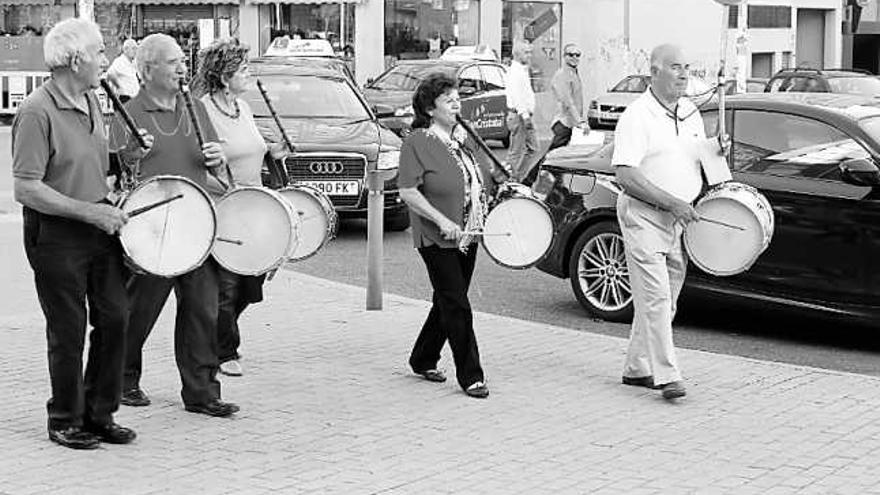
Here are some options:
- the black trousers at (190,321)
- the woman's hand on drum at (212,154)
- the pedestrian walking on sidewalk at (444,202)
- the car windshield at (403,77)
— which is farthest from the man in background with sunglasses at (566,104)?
the woman's hand on drum at (212,154)

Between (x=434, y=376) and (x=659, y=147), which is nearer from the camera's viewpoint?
(x=659, y=147)

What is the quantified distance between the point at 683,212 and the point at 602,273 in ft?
10.3

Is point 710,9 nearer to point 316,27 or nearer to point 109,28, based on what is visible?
point 316,27

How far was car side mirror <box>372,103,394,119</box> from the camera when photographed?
864 inches

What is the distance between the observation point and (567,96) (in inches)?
806

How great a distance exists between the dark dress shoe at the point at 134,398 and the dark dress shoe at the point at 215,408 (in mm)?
275

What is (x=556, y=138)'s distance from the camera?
2019 cm

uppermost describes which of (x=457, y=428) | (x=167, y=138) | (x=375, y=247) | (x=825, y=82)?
→ (x=167, y=138)

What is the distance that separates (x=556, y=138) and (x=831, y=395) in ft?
38.6

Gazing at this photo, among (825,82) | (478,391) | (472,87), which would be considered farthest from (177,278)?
(825,82)

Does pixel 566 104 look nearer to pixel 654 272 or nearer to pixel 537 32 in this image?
pixel 654 272

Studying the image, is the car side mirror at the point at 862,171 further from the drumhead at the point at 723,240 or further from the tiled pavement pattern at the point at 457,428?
the drumhead at the point at 723,240

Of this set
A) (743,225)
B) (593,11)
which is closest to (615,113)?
(593,11)

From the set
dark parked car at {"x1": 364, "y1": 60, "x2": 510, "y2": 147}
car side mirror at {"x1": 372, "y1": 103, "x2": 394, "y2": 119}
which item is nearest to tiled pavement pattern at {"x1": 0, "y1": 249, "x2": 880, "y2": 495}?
car side mirror at {"x1": 372, "y1": 103, "x2": 394, "y2": 119}
